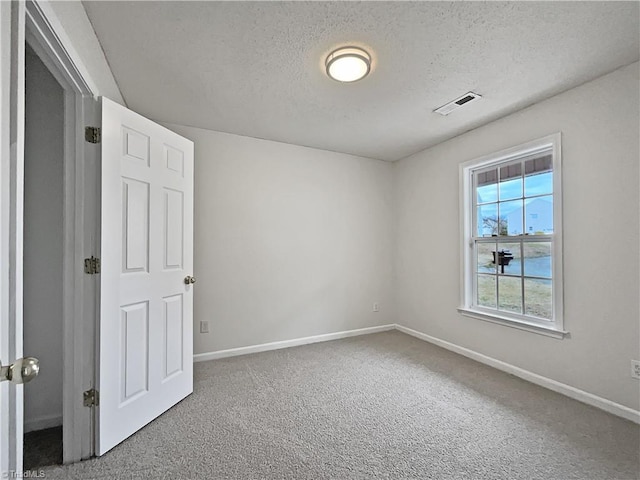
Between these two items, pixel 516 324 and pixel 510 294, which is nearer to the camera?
pixel 516 324

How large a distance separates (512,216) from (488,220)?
0.27 metres

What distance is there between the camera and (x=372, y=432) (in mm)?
1956

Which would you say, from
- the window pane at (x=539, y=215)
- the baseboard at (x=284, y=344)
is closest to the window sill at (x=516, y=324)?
the window pane at (x=539, y=215)

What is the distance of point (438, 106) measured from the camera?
8.83 feet

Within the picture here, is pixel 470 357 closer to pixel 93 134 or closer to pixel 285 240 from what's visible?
pixel 285 240

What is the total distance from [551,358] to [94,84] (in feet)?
12.8

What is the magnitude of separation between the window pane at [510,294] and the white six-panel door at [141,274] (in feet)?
9.70

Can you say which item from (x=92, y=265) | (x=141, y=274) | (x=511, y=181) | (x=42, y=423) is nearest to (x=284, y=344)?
(x=141, y=274)

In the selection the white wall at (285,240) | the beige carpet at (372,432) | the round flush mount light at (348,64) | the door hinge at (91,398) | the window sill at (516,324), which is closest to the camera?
the beige carpet at (372,432)

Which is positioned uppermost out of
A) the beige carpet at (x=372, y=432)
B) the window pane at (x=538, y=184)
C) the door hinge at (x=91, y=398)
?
the window pane at (x=538, y=184)

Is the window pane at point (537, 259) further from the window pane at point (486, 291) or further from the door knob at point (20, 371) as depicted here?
the door knob at point (20, 371)

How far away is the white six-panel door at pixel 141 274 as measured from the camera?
5.90ft

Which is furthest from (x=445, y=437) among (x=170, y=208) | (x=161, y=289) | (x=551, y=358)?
(x=170, y=208)

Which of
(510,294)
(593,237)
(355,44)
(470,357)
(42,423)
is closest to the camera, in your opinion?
(355,44)
